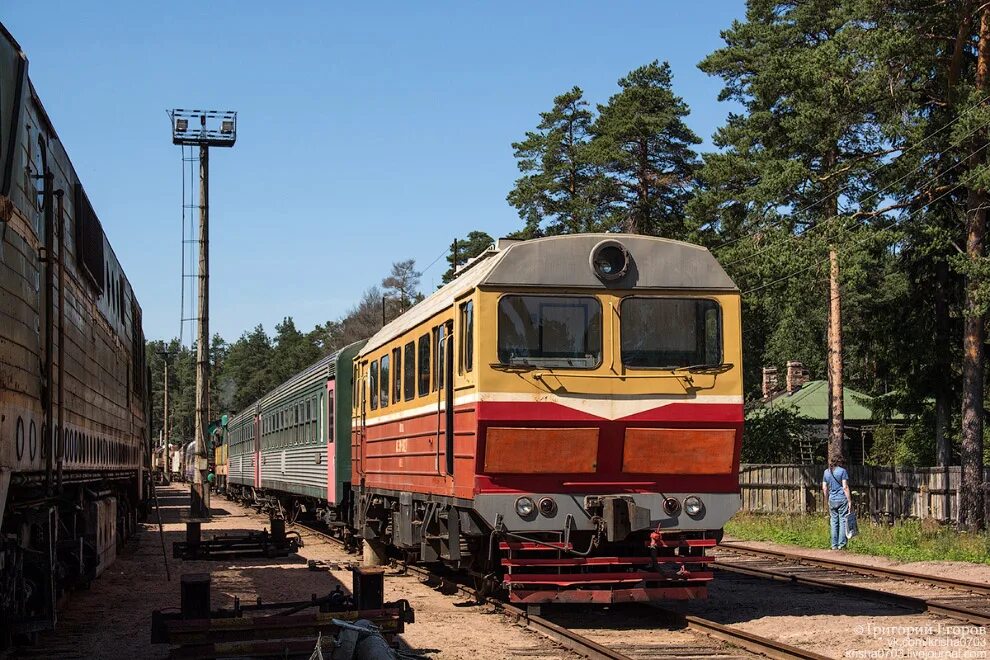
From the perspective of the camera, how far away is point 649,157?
44.1 meters

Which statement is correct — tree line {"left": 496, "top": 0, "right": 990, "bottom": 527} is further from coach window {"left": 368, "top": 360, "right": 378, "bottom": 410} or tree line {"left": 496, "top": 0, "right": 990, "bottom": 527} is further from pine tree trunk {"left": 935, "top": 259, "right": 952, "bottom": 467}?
coach window {"left": 368, "top": 360, "right": 378, "bottom": 410}

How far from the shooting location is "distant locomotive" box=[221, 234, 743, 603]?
10.5 meters

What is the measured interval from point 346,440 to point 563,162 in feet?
104

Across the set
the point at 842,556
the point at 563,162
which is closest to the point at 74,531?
the point at 842,556

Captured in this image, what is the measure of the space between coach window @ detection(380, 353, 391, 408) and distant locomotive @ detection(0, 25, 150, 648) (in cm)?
335

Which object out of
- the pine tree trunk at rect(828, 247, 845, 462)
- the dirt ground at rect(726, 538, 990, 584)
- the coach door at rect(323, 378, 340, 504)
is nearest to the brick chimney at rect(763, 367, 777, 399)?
the pine tree trunk at rect(828, 247, 845, 462)

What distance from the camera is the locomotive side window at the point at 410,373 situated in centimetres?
1324

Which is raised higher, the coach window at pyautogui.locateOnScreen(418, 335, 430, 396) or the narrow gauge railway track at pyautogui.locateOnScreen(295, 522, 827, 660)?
the coach window at pyautogui.locateOnScreen(418, 335, 430, 396)

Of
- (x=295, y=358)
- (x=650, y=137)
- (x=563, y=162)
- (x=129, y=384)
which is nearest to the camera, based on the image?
(x=129, y=384)

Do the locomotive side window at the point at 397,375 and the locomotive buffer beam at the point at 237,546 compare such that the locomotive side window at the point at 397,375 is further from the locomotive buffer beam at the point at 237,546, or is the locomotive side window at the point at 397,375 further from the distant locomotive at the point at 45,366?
the locomotive buffer beam at the point at 237,546

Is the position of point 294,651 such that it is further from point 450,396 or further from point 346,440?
point 346,440

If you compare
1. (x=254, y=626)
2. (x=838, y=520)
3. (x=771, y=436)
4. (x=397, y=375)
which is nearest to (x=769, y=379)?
(x=771, y=436)

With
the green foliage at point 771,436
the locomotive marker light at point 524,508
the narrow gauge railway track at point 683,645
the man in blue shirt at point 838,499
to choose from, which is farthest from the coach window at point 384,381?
the green foliage at point 771,436

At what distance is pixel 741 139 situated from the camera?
1350 inches
